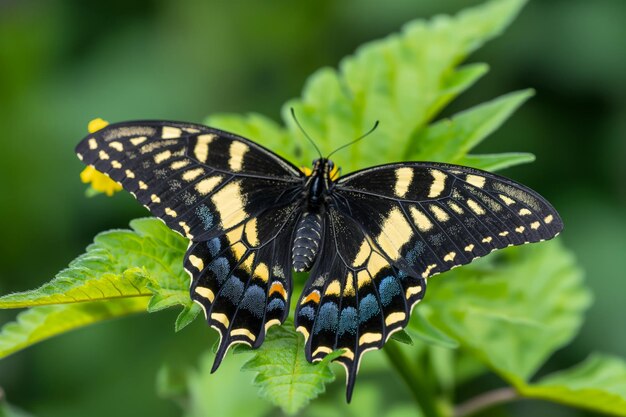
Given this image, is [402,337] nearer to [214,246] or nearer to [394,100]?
[214,246]

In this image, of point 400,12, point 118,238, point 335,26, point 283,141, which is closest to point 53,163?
point 335,26

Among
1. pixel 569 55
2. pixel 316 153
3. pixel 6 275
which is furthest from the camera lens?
pixel 569 55

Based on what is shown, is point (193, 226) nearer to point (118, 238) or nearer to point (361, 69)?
point (118, 238)

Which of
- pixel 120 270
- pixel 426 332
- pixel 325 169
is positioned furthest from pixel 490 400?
pixel 120 270

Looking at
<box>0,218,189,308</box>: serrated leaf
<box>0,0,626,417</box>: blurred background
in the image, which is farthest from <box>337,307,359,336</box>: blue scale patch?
<box>0,0,626,417</box>: blurred background

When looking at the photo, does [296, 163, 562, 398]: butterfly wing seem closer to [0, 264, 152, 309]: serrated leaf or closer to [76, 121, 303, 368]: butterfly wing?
[76, 121, 303, 368]: butterfly wing

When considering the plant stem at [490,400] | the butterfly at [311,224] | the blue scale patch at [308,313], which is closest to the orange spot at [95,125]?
the butterfly at [311,224]
